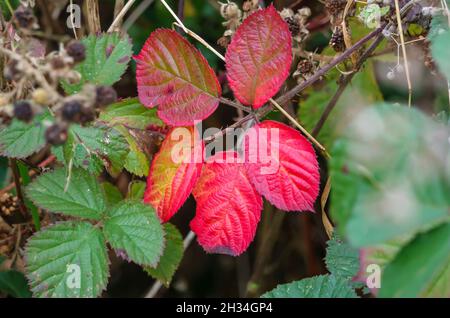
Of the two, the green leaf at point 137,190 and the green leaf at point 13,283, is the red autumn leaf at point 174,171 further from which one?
the green leaf at point 13,283

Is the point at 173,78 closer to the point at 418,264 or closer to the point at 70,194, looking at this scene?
the point at 70,194

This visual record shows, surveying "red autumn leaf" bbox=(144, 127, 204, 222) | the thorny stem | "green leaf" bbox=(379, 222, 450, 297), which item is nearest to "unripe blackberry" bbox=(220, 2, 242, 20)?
"red autumn leaf" bbox=(144, 127, 204, 222)

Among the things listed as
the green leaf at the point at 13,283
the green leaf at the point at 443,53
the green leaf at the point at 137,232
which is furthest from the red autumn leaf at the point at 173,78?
the green leaf at the point at 13,283

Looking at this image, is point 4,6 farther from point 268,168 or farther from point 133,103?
point 268,168

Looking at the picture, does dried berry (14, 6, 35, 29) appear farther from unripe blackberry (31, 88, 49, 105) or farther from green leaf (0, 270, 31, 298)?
green leaf (0, 270, 31, 298)

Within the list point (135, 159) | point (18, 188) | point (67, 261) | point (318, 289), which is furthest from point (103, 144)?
point (318, 289)

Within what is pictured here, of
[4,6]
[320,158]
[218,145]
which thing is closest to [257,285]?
[320,158]
